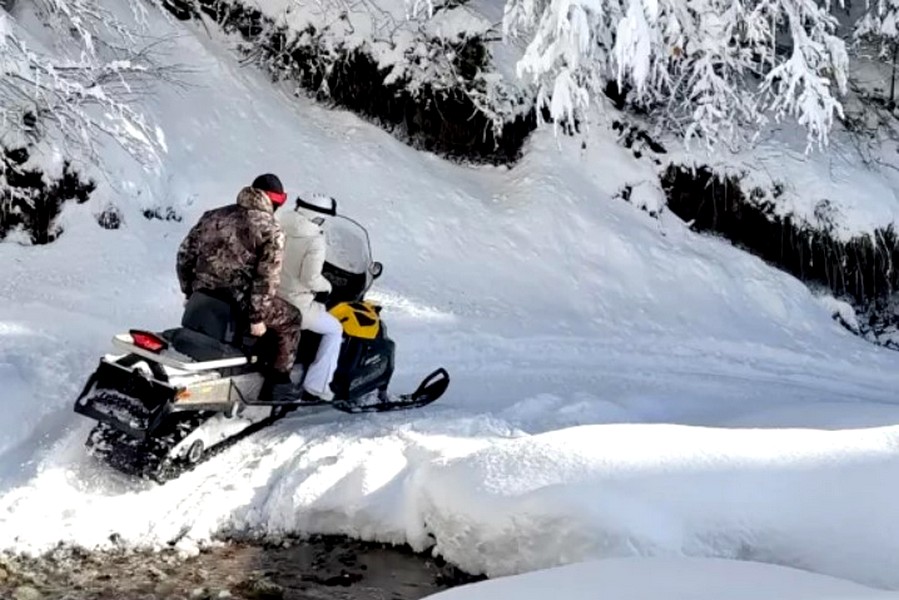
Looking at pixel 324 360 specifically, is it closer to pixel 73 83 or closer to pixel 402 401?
pixel 402 401

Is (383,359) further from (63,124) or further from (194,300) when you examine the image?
(63,124)

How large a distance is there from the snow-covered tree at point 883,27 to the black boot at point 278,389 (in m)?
7.84

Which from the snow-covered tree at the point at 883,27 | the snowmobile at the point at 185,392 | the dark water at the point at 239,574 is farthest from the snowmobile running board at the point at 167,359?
the snow-covered tree at the point at 883,27

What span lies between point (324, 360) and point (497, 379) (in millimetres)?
1854

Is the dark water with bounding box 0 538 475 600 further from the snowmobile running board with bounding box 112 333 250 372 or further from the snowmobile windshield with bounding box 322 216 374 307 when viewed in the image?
the snowmobile windshield with bounding box 322 216 374 307

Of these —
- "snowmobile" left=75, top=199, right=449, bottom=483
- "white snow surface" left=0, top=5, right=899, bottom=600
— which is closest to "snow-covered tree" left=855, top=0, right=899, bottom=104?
"white snow surface" left=0, top=5, right=899, bottom=600

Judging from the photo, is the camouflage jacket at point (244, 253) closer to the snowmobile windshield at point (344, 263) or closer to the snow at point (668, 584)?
the snowmobile windshield at point (344, 263)

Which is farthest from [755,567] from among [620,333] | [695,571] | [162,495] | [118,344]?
[620,333]

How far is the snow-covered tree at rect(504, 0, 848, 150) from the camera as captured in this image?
6953 millimetres

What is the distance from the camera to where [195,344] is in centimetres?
483

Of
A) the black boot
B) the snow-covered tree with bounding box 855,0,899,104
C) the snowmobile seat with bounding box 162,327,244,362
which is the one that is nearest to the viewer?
the snowmobile seat with bounding box 162,327,244,362

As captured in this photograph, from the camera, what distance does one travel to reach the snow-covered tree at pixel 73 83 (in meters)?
5.97

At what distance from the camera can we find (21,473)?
465cm

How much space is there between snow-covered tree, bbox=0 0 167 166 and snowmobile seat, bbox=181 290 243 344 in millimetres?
1865
